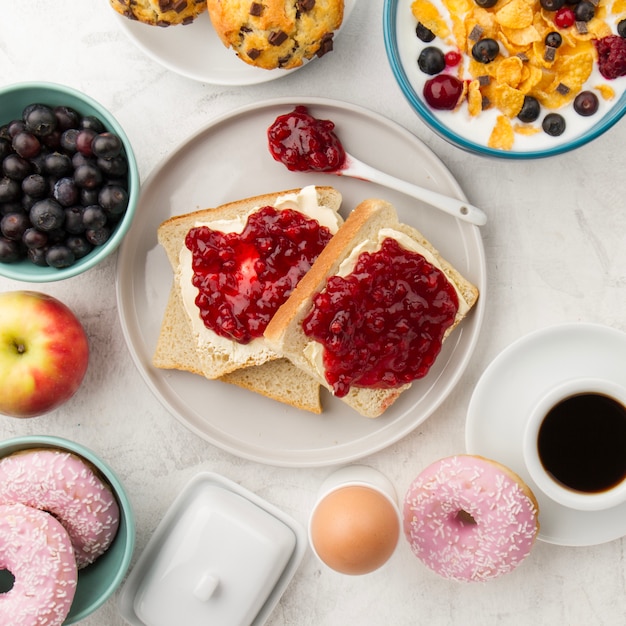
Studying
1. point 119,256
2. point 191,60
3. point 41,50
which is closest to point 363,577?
point 119,256

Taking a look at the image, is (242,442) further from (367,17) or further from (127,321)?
(367,17)

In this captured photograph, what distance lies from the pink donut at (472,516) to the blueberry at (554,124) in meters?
0.78

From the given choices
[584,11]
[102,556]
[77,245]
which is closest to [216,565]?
[102,556]

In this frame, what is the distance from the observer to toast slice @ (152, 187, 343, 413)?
183 cm

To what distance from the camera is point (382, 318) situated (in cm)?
166

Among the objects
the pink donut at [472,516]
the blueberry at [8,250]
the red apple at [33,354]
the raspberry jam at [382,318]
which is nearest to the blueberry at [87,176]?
the blueberry at [8,250]

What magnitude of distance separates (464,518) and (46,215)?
1.25m

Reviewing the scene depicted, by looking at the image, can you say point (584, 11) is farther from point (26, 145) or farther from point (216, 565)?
point (216, 565)

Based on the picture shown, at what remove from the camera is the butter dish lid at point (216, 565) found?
183 centimetres

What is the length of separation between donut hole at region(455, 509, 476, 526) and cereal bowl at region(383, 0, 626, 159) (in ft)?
2.88

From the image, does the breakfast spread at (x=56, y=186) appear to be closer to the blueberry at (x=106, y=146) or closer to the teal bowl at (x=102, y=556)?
the blueberry at (x=106, y=146)

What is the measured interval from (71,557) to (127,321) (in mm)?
598

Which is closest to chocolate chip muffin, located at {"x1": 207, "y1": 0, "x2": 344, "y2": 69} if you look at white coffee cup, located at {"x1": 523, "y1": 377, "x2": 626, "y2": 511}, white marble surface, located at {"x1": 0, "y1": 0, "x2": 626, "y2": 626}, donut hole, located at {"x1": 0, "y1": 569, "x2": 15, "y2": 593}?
white marble surface, located at {"x1": 0, "y1": 0, "x2": 626, "y2": 626}

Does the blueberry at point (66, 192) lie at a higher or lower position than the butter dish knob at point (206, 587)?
higher
